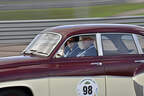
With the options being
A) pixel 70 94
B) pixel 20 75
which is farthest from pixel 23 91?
pixel 70 94

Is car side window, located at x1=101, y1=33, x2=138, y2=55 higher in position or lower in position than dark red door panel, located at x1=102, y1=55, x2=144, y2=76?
higher

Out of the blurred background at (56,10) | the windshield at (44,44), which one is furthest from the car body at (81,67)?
the blurred background at (56,10)

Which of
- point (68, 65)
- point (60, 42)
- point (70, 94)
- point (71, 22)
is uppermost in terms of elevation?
point (71, 22)

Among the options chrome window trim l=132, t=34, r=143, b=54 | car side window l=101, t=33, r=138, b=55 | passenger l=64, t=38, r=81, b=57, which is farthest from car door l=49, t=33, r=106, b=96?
chrome window trim l=132, t=34, r=143, b=54

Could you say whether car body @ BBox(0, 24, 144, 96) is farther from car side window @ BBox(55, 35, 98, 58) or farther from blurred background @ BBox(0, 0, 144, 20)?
blurred background @ BBox(0, 0, 144, 20)

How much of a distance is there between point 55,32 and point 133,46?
4.08 feet

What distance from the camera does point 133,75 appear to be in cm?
588

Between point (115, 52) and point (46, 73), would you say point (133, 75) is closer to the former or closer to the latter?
point (115, 52)

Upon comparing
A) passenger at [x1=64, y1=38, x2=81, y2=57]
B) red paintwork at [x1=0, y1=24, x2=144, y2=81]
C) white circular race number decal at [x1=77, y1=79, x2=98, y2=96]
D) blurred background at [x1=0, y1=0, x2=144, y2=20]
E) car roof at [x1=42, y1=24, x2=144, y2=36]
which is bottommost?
white circular race number decal at [x1=77, y1=79, x2=98, y2=96]

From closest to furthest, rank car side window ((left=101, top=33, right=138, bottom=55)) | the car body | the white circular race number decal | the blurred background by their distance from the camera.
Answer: the car body → the white circular race number decal → car side window ((left=101, top=33, right=138, bottom=55)) → the blurred background

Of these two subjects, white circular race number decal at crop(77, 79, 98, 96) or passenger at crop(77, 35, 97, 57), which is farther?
passenger at crop(77, 35, 97, 57)

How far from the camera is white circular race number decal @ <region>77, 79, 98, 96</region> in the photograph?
5.71 m

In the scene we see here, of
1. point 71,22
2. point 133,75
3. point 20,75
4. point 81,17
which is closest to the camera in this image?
point 20,75

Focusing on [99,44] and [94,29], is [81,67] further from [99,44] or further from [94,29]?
[94,29]
